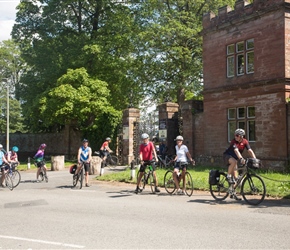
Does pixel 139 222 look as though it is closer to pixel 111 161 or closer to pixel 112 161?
pixel 112 161

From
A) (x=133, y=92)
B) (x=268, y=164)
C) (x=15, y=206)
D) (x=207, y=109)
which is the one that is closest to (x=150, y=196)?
(x=15, y=206)

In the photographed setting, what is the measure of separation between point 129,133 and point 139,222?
17.8 meters

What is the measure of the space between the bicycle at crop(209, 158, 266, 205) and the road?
24cm

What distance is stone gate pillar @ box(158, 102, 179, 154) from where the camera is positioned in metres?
24.8

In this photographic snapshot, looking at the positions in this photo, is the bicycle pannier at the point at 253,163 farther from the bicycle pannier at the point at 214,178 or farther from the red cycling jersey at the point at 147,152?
the red cycling jersey at the point at 147,152

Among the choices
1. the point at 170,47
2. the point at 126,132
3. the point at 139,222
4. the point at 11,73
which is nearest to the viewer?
the point at 139,222

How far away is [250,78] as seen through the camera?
69.9 feet

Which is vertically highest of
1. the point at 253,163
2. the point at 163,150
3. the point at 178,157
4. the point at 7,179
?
the point at 163,150

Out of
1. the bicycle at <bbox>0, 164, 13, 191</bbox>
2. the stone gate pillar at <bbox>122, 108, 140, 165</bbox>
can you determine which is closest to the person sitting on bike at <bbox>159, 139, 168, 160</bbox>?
the stone gate pillar at <bbox>122, 108, 140, 165</bbox>

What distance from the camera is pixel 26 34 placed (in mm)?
34000

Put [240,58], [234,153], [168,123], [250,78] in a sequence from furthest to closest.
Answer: [168,123]
[240,58]
[250,78]
[234,153]

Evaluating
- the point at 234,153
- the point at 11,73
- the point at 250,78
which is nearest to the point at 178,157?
the point at 234,153

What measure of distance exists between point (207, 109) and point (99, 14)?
51.4 ft

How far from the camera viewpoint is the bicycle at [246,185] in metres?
10.7
